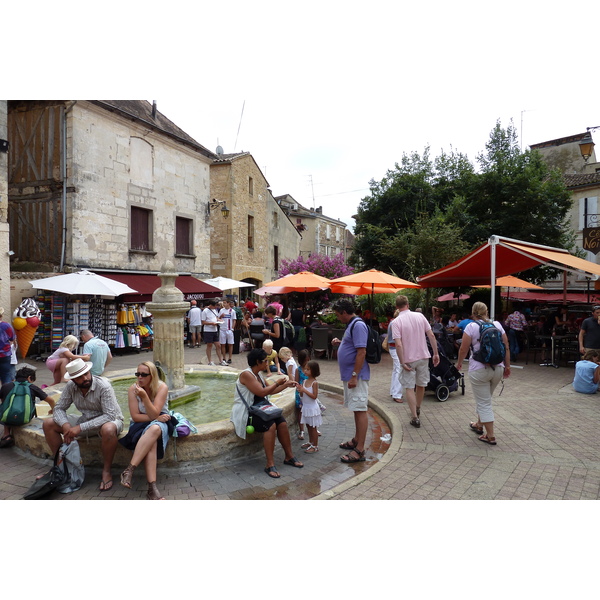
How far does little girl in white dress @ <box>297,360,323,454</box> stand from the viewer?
16.2 ft

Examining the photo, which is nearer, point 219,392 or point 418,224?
point 219,392

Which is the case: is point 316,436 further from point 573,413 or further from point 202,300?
point 202,300

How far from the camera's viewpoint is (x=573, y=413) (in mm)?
6219

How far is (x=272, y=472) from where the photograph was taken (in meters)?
4.30

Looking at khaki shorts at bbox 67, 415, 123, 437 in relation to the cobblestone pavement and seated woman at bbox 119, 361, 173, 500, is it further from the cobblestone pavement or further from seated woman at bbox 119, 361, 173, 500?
the cobblestone pavement

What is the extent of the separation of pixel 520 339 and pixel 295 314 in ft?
21.6

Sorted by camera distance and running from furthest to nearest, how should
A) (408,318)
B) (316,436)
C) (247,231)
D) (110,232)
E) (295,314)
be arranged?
1. (247,231)
2. (110,232)
3. (295,314)
4. (408,318)
5. (316,436)

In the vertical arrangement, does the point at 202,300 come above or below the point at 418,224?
below

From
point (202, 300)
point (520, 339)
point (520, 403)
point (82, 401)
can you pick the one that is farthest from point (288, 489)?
point (202, 300)

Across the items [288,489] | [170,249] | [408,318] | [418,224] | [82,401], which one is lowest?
[288,489]

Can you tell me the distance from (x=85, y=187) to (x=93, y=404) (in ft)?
35.7

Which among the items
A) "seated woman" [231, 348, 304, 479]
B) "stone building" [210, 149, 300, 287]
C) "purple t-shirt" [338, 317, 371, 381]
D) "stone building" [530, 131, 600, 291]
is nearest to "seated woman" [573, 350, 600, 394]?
"purple t-shirt" [338, 317, 371, 381]

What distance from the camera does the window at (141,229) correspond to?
15.0m

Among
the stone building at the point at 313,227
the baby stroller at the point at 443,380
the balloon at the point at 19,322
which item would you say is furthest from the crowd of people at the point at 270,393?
the stone building at the point at 313,227
